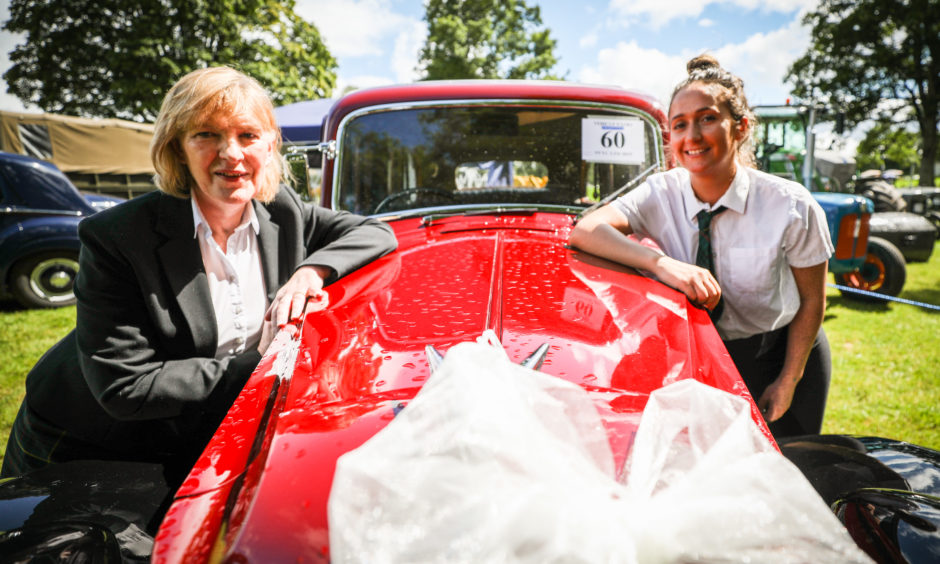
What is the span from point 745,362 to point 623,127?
1175 mm

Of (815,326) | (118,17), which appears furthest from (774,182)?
(118,17)

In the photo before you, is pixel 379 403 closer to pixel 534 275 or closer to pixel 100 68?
pixel 534 275

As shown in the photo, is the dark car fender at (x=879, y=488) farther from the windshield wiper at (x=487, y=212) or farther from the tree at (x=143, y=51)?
the tree at (x=143, y=51)

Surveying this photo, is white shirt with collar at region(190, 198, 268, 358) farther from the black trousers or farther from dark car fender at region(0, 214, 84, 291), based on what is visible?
dark car fender at region(0, 214, 84, 291)

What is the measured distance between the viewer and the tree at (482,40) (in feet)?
69.8

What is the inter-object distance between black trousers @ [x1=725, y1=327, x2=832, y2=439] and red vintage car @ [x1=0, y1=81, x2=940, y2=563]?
417mm

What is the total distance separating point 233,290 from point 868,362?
4951mm

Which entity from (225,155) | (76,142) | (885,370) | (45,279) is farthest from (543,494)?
(76,142)

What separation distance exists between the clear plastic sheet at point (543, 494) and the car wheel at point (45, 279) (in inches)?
272

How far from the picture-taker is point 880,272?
21.9 feet

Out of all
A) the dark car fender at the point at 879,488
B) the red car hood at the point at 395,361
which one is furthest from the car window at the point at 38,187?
the dark car fender at the point at 879,488

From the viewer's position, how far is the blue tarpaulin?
935cm

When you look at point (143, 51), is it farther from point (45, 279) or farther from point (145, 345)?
point (145, 345)

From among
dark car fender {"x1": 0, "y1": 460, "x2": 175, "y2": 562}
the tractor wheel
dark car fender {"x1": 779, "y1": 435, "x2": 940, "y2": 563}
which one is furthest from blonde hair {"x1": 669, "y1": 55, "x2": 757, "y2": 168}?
the tractor wheel
